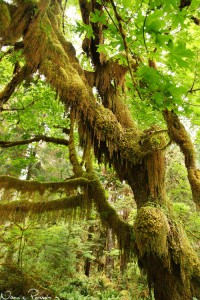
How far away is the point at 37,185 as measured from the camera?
550 cm

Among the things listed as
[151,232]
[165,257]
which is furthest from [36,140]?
[165,257]

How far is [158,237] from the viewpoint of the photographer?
3557mm

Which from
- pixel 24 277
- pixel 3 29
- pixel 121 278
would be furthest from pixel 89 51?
pixel 121 278

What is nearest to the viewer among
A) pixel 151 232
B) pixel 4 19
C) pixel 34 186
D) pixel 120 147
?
pixel 151 232

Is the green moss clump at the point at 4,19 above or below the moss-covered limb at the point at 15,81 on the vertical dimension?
above

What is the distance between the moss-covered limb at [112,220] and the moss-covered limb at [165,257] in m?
0.84

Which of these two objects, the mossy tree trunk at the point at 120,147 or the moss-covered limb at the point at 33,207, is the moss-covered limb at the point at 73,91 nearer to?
the mossy tree trunk at the point at 120,147

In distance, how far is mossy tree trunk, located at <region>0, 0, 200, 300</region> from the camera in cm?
370

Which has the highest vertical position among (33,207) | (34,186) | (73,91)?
(73,91)

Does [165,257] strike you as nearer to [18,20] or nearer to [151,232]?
[151,232]

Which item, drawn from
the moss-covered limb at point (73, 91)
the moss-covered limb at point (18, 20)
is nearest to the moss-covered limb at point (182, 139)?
the moss-covered limb at point (73, 91)

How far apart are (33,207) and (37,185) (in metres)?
0.56

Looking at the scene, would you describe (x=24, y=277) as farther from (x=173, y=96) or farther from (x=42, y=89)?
(x=173, y=96)

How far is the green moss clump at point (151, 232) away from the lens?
354cm
